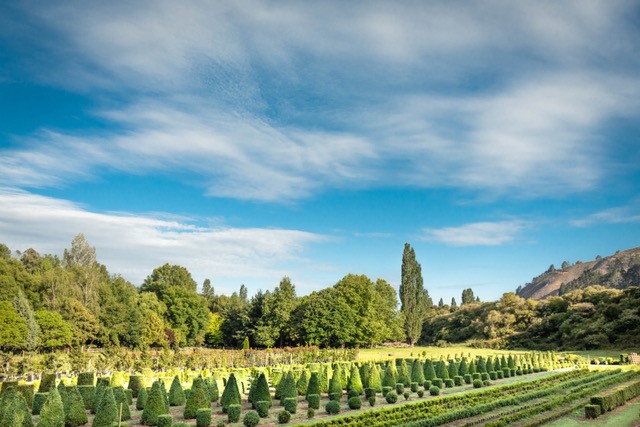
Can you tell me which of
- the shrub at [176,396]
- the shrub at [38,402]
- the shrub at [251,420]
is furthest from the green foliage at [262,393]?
the shrub at [38,402]

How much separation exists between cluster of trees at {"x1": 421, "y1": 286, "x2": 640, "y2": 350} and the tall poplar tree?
11349 mm

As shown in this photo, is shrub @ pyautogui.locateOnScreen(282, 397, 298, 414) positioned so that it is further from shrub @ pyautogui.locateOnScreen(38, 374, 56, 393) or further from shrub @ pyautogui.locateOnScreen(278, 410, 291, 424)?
shrub @ pyautogui.locateOnScreen(38, 374, 56, 393)

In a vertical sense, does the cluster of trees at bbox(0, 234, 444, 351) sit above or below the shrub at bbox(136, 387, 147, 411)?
above

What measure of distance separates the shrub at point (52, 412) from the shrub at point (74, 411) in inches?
62.8

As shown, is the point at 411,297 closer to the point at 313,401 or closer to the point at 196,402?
the point at 313,401

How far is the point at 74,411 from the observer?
76.2 feet

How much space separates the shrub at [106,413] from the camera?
862 inches

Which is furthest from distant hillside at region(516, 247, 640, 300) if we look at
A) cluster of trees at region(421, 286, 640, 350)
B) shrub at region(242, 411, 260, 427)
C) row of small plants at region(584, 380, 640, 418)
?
shrub at region(242, 411, 260, 427)

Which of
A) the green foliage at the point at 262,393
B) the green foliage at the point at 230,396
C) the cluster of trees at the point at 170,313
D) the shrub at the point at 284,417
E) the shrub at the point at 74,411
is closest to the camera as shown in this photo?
the shrub at the point at 74,411

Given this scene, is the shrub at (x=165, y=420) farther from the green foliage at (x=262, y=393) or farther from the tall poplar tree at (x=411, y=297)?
the tall poplar tree at (x=411, y=297)

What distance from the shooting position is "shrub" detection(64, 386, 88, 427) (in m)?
23.1

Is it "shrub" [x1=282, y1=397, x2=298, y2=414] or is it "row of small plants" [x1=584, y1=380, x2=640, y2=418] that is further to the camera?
"shrub" [x1=282, y1=397, x2=298, y2=414]

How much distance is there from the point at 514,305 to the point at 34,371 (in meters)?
69.4

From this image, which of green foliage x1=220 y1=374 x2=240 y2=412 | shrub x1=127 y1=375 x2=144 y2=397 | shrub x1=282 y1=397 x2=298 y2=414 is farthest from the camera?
shrub x1=127 y1=375 x2=144 y2=397
